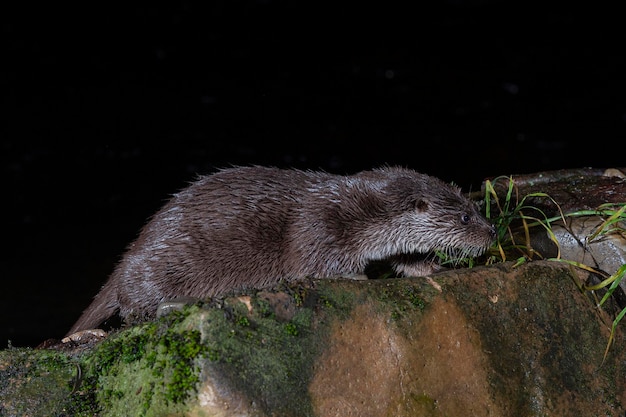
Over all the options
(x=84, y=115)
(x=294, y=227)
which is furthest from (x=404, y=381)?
(x=84, y=115)

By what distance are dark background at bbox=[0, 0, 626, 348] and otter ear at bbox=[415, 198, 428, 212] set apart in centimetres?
484

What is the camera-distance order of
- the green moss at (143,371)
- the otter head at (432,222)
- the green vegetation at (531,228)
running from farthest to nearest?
the otter head at (432,222) < the green vegetation at (531,228) < the green moss at (143,371)

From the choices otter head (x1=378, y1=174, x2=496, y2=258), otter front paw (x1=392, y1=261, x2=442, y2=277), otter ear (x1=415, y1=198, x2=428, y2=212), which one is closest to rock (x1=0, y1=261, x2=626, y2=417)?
otter head (x1=378, y1=174, x2=496, y2=258)

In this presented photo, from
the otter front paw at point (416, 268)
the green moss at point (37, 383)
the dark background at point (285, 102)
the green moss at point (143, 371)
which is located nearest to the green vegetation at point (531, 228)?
the otter front paw at point (416, 268)

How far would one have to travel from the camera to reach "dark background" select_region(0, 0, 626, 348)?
29.3 feet

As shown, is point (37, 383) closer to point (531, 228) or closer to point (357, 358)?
point (357, 358)

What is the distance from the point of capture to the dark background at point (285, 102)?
894 cm

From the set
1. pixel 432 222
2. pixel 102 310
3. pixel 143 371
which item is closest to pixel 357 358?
pixel 143 371

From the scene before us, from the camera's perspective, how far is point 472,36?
36.0ft

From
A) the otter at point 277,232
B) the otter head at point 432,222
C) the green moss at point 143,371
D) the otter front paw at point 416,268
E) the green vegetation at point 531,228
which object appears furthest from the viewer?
the otter front paw at point 416,268

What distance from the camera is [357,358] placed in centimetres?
259

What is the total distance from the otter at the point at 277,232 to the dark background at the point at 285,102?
14.9ft

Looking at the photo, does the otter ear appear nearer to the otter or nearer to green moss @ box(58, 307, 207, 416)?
the otter

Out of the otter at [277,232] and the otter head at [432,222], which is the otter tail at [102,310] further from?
the otter head at [432,222]
